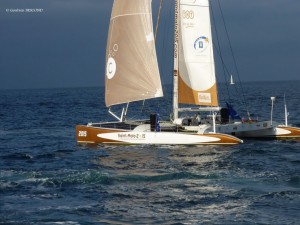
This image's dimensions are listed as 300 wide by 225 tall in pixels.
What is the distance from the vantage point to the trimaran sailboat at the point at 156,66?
1539 inches

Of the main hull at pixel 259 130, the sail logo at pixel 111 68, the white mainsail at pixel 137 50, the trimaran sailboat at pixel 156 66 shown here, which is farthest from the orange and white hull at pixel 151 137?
the sail logo at pixel 111 68

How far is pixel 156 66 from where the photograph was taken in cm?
3919

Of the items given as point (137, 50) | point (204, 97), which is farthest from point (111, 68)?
point (204, 97)

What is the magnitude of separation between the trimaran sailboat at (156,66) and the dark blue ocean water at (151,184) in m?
2.07

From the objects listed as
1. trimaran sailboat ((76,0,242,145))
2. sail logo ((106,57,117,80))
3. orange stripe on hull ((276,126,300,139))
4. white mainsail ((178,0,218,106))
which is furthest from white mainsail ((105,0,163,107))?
orange stripe on hull ((276,126,300,139))

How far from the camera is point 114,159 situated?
107 feet

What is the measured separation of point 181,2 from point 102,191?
64.3 ft

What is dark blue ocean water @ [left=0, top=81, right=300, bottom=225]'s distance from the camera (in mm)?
19969

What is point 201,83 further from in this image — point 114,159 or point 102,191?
point 102,191

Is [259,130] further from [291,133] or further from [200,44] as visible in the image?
Result: [200,44]

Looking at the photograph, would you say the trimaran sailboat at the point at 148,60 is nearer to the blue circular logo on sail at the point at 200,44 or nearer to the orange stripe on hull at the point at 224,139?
the blue circular logo on sail at the point at 200,44

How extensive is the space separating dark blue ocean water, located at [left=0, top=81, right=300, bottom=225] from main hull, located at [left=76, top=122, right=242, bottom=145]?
0.43m

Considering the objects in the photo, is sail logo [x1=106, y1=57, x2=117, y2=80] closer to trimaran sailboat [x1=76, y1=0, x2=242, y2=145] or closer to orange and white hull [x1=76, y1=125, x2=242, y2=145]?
trimaran sailboat [x1=76, y1=0, x2=242, y2=145]

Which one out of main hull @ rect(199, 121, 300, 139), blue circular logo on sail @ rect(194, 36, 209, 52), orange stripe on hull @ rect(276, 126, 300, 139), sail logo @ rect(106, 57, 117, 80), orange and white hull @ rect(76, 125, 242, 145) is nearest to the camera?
orange and white hull @ rect(76, 125, 242, 145)
